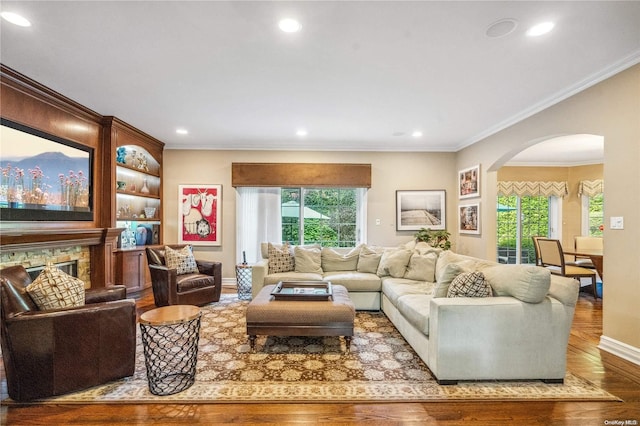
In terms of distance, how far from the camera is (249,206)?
601 cm

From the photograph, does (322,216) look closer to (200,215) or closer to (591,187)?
(200,215)

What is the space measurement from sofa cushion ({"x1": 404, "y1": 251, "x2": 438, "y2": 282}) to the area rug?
1.02m

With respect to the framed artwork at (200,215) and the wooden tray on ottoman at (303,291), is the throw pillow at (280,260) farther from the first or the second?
the framed artwork at (200,215)

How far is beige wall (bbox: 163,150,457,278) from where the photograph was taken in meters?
5.91

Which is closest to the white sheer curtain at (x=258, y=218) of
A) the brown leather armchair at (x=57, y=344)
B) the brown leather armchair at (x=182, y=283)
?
the brown leather armchair at (x=182, y=283)

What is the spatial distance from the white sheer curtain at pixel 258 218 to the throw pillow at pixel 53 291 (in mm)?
3540

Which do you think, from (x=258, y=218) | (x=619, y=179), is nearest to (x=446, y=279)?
(x=619, y=179)

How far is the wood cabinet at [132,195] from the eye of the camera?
4.40 m

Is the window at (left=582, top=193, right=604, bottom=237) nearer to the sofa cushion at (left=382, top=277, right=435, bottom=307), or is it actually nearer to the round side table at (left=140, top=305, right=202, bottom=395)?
the sofa cushion at (left=382, top=277, right=435, bottom=307)

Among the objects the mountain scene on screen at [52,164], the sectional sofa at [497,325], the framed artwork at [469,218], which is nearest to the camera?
the sectional sofa at [497,325]

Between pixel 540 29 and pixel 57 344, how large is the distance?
4158 millimetres

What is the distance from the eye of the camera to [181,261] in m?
4.59

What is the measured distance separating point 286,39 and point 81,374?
295 centimetres

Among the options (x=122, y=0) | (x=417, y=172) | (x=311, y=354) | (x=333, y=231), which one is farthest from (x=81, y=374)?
(x=417, y=172)
